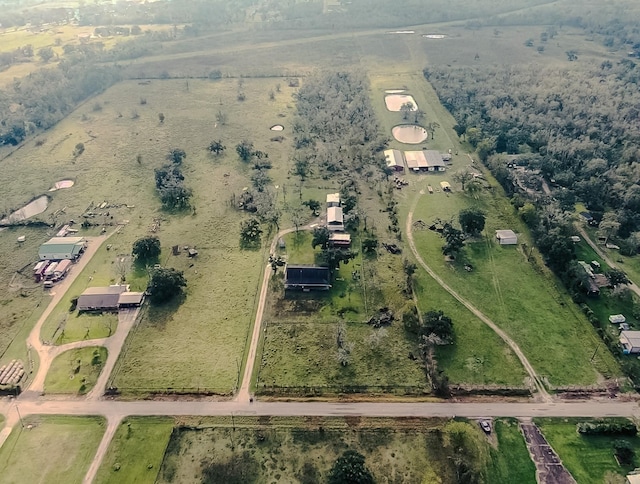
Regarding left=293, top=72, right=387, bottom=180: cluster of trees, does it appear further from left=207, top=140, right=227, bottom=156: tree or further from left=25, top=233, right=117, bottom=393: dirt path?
left=25, top=233, right=117, bottom=393: dirt path

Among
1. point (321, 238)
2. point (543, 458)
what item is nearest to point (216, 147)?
point (321, 238)

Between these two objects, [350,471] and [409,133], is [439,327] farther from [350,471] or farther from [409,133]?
[409,133]

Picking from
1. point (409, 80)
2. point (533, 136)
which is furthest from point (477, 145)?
point (409, 80)

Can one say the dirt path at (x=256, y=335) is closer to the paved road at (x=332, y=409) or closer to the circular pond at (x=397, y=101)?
the paved road at (x=332, y=409)

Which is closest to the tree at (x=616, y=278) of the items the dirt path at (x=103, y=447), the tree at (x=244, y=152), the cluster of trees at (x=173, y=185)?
the dirt path at (x=103, y=447)

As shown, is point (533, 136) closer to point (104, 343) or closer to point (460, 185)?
point (460, 185)

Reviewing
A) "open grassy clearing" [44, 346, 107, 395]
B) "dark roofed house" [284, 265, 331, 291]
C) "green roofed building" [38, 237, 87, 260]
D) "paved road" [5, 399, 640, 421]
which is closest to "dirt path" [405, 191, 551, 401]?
"paved road" [5, 399, 640, 421]

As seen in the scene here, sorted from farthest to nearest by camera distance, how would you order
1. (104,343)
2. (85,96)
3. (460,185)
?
(85,96) < (460,185) < (104,343)

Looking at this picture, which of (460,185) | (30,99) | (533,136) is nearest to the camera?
(460,185)
